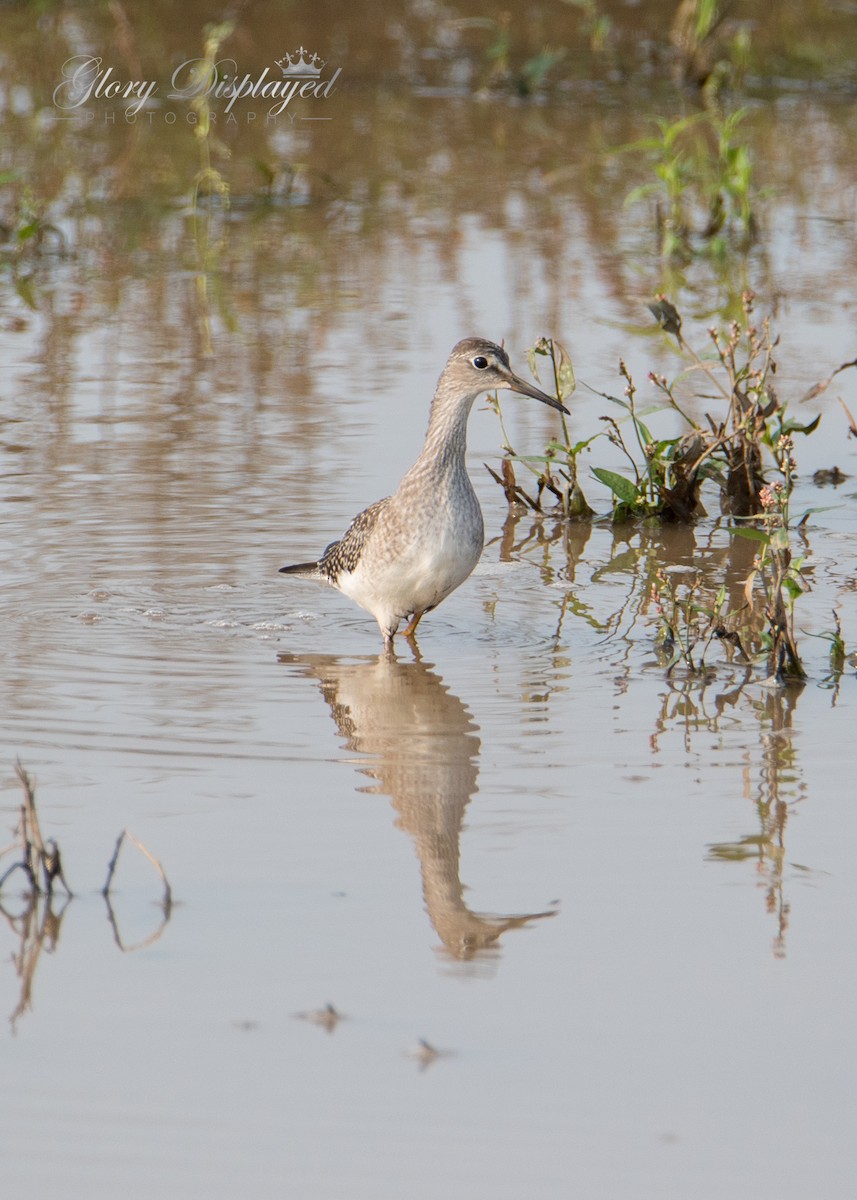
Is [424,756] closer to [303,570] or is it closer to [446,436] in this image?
[446,436]

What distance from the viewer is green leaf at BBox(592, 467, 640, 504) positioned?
8.19 m

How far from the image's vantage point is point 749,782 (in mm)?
5539

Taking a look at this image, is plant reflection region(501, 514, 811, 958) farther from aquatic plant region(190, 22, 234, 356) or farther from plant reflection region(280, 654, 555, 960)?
aquatic plant region(190, 22, 234, 356)

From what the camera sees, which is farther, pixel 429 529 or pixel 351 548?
pixel 351 548

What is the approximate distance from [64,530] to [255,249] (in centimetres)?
583

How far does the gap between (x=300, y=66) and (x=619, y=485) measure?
12.6 meters

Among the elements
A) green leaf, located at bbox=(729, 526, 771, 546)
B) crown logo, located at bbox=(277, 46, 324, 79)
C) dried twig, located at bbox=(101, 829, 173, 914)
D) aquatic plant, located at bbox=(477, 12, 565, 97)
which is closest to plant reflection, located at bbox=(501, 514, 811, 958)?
green leaf, located at bbox=(729, 526, 771, 546)

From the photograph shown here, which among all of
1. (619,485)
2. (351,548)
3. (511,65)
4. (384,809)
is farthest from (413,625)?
(511,65)

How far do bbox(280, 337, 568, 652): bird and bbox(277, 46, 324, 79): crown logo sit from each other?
1290cm

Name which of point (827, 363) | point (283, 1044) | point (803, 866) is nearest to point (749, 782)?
point (803, 866)

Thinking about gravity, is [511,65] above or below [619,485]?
above

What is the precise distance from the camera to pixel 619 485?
823cm

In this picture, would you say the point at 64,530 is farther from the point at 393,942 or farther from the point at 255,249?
the point at 255,249

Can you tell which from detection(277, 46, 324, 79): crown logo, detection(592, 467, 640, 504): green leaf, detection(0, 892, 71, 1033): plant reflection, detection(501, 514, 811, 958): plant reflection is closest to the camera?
detection(0, 892, 71, 1033): plant reflection
